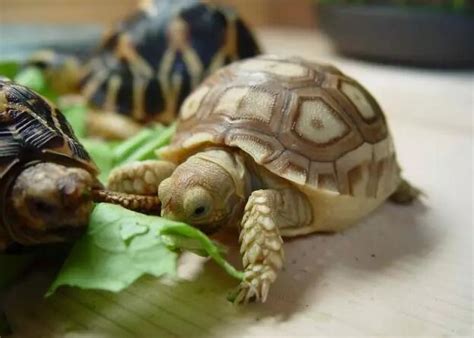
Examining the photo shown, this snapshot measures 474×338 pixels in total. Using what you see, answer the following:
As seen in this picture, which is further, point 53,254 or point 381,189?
point 381,189

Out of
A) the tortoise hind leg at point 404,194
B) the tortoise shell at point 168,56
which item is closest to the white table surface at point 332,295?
the tortoise hind leg at point 404,194

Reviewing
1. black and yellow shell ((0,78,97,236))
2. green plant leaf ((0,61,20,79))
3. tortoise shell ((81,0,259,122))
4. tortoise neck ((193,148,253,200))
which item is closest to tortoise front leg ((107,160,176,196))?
tortoise neck ((193,148,253,200))

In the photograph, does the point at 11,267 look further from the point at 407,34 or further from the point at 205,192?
the point at 407,34

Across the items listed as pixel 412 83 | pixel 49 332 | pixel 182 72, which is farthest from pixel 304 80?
pixel 412 83

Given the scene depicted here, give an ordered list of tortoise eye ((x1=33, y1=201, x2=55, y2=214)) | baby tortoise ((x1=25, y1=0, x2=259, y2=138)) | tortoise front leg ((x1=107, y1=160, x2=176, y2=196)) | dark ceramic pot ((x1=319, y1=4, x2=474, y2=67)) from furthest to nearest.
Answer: dark ceramic pot ((x1=319, y1=4, x2=474, y2=67)) → baby tortoise ((x1=25, y1=0, x2=259, y2=138)) → tortoise front leg ((x1=107, y1=160, x2=176, y2=196)) → tortoise eye ((x1=33, y1=201, x2=55, y2=214))

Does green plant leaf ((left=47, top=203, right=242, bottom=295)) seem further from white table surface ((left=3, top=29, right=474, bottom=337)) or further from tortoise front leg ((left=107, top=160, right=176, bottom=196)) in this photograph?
tortoise front leg ((left=107, top=160, right=176, bottom=196))

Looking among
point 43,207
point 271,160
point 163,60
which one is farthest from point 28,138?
point 163,60

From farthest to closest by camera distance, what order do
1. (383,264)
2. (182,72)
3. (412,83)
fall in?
(412,83) → (182,72) → (383,264)

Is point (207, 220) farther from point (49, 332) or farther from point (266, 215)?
point (49, 332)
